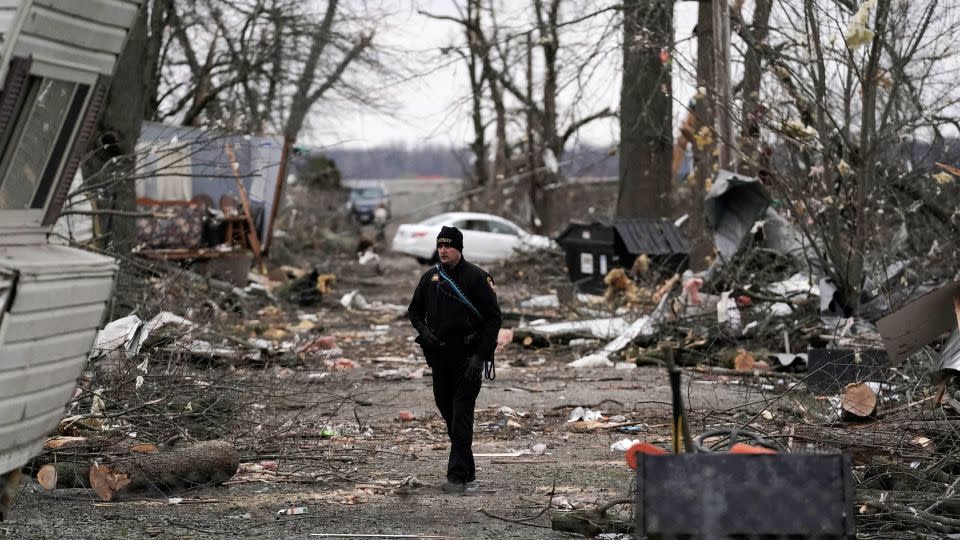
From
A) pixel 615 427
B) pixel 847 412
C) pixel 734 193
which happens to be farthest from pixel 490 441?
pixel 734 193

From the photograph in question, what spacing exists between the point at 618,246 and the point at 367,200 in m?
37.6

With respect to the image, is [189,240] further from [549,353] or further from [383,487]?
[383,487]

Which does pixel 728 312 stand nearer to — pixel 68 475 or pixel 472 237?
pixel 68 475

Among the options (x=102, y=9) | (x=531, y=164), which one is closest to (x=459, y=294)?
(x=102, y=9)

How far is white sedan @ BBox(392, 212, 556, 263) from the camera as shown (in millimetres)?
32438

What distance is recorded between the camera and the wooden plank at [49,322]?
518 cm

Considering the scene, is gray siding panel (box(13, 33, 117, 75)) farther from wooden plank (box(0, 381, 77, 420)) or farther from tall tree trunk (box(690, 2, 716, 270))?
tall tree trunk (box(690, 2, 716, 270))

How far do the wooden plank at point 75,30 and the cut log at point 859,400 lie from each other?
530 cm

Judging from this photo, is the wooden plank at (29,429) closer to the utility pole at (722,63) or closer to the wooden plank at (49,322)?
the wooden plank at (49,322)

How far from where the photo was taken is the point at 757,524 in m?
4.78

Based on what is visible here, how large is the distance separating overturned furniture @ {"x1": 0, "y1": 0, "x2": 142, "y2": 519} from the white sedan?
25917 mm

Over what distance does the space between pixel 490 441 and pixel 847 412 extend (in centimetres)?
295

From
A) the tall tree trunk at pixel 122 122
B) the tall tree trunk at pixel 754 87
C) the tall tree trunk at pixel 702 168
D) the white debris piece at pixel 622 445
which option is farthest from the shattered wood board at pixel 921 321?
the tall tree trunk at pixel 122 122

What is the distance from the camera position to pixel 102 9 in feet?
18.2
